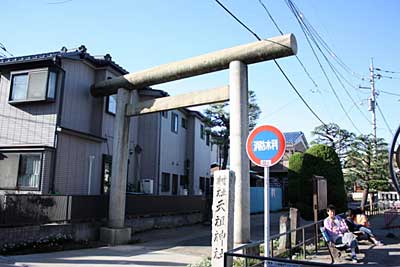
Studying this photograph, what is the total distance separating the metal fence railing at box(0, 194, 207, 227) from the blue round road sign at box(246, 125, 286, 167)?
303 inches

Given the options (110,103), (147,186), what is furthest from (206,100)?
(147,186)

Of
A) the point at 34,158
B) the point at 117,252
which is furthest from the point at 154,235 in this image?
the point at 34,158

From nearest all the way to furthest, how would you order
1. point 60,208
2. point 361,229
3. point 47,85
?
point 361,229 → point 60,208 → point 47,85

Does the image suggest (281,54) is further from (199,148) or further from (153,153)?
(199,148)

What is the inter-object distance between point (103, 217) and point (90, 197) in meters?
1.13

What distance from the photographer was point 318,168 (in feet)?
47.8

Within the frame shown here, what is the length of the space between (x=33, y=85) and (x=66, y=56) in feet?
5.68

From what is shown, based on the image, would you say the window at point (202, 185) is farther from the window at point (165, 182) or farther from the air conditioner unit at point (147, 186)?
the air conditioner unit at point (147, 186)

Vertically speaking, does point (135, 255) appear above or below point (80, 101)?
below

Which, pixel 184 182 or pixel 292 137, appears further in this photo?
pixel 292 137

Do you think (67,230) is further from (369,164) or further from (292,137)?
(292,137)

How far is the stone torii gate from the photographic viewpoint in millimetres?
9914

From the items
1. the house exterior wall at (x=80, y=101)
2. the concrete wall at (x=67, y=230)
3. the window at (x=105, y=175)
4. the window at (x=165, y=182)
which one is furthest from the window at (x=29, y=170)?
the window at (x=165, y=182)

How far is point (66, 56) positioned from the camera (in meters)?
14.5
